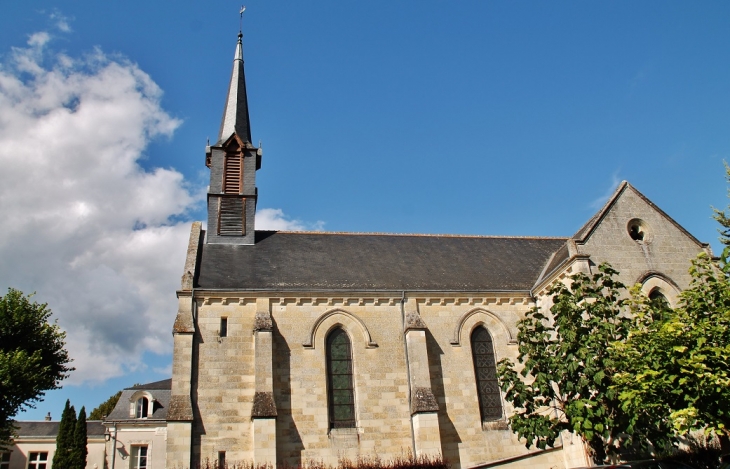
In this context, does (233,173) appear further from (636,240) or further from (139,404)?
(636,240)

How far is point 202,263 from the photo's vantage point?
22516mm

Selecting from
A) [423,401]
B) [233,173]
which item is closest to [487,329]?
[423,401]

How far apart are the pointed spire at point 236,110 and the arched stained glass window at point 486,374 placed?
14.3m

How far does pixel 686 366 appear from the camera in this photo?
40.5 feet

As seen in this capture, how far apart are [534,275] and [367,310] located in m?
7.78

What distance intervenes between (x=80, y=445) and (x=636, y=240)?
109ft

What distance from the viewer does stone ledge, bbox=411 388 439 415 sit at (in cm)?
1942

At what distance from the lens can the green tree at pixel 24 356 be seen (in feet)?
71.8

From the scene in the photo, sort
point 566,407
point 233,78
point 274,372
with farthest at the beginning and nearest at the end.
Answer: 1. point 233,78
2. point 274,372
3. point 566,407

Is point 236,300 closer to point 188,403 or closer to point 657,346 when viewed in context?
point 188,403

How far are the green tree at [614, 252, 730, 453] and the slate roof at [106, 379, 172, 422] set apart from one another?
91.6 feet

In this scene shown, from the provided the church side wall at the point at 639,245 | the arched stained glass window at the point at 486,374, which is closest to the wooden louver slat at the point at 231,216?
the arched stained glass window at the point at 486,374

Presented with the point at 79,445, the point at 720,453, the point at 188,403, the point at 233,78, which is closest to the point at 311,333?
the point at 188,403

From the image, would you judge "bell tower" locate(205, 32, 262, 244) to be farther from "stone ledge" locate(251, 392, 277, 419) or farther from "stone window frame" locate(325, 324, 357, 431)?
"stone ledge" locate(251, 392, 277, 419)
